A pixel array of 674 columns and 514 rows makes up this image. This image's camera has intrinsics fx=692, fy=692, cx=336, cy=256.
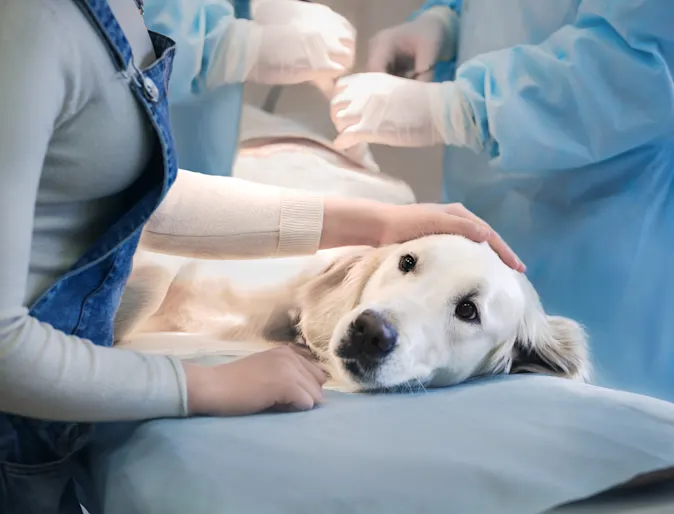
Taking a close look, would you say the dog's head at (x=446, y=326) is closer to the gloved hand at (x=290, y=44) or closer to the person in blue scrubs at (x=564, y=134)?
the person in blue scrubs at (x=564, y=134)

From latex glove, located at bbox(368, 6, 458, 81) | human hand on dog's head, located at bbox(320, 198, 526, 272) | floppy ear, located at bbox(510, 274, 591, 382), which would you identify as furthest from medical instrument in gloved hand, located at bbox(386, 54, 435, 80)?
floppy ear, located at bbox(510, 274, 591, 382)

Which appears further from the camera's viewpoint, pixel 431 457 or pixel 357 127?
pixel 357 127

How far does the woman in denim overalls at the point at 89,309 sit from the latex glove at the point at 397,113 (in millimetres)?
369

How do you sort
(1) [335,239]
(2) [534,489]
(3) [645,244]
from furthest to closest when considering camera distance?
(1) [335,239] < (3) [645,244] < (2) [534,489]

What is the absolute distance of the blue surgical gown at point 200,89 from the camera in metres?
0.96

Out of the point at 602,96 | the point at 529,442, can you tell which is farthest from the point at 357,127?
the point at 529,442

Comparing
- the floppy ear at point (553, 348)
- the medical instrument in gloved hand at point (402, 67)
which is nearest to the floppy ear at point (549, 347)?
the floppy ear at point (553, 348)

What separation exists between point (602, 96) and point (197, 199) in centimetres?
49

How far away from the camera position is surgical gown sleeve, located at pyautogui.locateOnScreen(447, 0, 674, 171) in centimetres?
76

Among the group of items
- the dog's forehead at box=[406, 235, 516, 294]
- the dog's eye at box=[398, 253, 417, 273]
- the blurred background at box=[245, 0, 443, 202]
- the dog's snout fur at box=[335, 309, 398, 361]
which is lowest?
the dog's snout fur at box=[335, 309, 398, 361]

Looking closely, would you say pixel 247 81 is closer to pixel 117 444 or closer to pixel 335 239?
pixel 335 239

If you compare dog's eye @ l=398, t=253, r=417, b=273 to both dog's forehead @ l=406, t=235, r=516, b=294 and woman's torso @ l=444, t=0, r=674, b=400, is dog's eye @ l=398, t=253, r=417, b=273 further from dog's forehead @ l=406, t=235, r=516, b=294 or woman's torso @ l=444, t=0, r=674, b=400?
woman's torso @ l=444, t=0, r=674, b=400

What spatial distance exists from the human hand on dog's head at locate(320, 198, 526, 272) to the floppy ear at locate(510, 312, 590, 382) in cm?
9

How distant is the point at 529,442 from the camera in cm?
56
